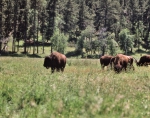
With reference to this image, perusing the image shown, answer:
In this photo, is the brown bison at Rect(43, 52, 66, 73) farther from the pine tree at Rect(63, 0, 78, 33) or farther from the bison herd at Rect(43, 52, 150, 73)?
the pine tree at Rect(63, 0, 78, 33)

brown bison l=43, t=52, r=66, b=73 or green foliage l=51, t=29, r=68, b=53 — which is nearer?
brown bison l=43, t=52, r=66, b=73

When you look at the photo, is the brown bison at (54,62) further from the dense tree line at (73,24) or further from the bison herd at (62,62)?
the dense tree line at (73,24)

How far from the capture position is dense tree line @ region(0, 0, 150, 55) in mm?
74438

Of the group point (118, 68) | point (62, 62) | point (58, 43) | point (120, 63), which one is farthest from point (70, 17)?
point (118, 68)

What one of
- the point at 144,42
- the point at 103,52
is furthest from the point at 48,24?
the point at 144,42

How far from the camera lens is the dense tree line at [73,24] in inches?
2931

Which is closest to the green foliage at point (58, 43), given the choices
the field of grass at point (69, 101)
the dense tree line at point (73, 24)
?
the dense tree line at point (73, 24)

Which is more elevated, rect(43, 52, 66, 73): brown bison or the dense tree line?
the dense tree line

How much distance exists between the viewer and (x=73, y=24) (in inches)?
4505

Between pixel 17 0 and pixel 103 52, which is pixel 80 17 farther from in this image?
pixel 17 0

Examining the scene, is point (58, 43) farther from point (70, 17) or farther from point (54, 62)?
point (54, 62)

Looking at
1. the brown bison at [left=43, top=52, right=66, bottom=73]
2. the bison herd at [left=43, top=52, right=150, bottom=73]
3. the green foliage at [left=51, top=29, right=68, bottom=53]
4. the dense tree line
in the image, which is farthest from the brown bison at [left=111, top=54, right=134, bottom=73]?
the green foliage at [left=51, top=29, right=68, bottom=53]

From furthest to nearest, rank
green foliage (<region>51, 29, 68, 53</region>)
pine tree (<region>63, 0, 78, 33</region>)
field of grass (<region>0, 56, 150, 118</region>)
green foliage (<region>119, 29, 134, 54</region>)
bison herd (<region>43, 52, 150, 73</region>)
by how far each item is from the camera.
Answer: pine tree (<region>63, 0, 78, 33</region>), green foliage (<region>119, 29, 134, 54</region>), green foliage (<region>51, 29, 68, 53</region>), bison herd (<region>43, 52, 150, 73</region>), field of grass (<region>0, 56, 150, 118</region>)

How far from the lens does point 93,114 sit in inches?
229
